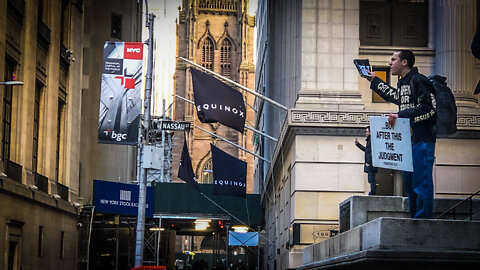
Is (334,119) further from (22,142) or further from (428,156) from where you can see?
(428,156)

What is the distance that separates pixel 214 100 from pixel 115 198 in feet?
41.9

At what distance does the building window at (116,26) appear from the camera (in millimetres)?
51156

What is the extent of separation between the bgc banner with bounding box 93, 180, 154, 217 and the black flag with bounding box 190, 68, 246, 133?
1175 cm

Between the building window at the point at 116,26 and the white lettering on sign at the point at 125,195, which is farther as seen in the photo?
the building window at the point at 116,26

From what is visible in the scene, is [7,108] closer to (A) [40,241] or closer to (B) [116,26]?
(A) [40,241]

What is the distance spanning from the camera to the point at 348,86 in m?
24.6

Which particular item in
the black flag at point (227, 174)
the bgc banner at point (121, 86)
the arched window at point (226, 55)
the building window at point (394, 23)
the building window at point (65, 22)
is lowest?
the black flag at point (227, 174)

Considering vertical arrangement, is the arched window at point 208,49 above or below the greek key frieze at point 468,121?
above

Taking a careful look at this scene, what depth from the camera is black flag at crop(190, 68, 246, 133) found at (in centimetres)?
2325

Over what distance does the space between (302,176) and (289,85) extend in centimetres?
516

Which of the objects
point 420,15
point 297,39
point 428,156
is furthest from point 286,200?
point 428,156

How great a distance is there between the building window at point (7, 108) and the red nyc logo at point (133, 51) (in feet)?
12.9

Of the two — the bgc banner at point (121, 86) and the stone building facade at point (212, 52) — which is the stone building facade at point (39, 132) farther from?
the stone building facade at point (212, 52)

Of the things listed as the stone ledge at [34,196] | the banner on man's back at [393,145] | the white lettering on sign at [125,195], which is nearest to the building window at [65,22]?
the white lettering on sign at [125,195]
